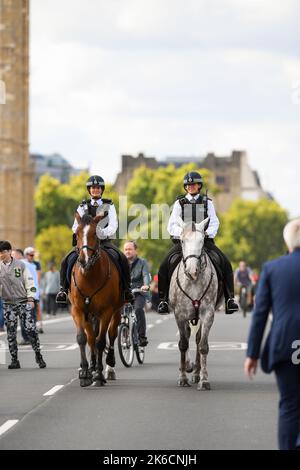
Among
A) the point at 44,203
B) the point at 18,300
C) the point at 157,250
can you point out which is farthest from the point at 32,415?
the point at 44,203

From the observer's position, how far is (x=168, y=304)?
57.4 ft

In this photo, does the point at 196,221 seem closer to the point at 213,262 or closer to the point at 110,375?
the point at 213,262

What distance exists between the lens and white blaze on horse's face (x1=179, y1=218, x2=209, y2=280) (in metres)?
16.3

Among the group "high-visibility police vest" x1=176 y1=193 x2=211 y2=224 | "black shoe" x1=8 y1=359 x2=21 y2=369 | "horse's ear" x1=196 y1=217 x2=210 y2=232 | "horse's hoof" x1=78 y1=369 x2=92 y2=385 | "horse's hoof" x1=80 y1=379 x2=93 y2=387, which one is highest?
"high-visibility police vest" x1=176 y1=193 x2=211 y2=224

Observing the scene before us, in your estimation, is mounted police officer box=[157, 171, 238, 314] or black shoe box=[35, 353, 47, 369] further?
black shoe box=[35, 353, 47, 369]

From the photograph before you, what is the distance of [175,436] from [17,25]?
78.1 meters

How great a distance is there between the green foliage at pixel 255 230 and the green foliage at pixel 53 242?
30.9 meters

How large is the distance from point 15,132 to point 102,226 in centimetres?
7243

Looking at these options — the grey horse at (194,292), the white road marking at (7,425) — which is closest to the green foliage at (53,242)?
the grey horse at (194,292)

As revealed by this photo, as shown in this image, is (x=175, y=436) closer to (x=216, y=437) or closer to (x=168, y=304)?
(x=216, y=437)

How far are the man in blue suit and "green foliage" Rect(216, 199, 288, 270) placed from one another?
124m

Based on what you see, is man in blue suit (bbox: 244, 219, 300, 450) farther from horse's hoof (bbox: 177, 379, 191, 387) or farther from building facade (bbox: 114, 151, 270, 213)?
building facade (bbox: 114, 151, 270, 213)

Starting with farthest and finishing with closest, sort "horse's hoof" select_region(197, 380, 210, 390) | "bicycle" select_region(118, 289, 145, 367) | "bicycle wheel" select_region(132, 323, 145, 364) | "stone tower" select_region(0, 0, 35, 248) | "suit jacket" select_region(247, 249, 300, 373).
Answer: "stone tower" select_region(0, 0, 35, 248) < "bicycle wheel" select_region(132, 323, 145, 364) < "bicycle" select_region(118, 289, 145, 367) < "horse's hoof" select_region(197, 380, 210, 390) < "suit jacket" select_region(247, 249, 300, 373)

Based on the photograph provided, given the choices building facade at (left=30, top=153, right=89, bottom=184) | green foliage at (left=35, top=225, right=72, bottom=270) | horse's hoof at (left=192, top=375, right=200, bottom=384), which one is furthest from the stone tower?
building facade at (left=30, top=153, right=89, bottom=184)
